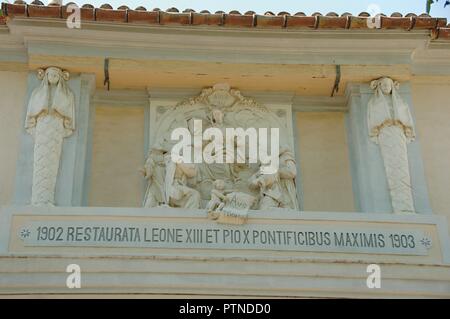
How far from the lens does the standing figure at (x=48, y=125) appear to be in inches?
368

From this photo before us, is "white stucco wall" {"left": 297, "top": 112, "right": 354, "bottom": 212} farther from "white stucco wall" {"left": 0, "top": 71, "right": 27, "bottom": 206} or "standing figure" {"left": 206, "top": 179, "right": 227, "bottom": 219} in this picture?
"white stucco wall" {"left": 0, "top": 71, "right": 27, "bottom": 206}

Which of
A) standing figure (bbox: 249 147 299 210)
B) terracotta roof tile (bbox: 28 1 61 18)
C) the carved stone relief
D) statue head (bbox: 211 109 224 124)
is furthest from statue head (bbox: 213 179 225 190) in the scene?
terracotta roof tile (bbox: 28 1 61 18)

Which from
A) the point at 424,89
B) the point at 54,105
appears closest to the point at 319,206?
the point at 424,89

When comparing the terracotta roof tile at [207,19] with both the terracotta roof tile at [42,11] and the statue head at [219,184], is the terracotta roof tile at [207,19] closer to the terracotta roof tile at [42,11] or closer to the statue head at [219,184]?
the terracotta roof tile at [42,11]

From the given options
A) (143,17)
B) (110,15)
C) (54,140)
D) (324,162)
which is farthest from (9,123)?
(324,162)

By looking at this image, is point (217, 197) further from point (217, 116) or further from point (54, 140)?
point (54, 140)

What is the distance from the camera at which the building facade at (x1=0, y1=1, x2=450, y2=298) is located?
891 centimetres

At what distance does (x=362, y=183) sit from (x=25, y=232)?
10.9ft

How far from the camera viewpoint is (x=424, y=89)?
10742 mm

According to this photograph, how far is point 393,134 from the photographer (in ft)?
32.8
